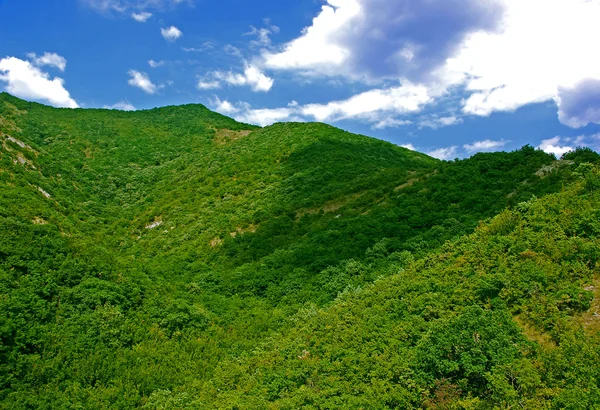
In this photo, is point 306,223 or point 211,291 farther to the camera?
point 306,223

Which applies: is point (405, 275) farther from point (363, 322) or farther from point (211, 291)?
point (211, 291)

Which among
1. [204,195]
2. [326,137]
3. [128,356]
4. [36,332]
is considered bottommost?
[128,356]

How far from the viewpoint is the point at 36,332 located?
17.5m

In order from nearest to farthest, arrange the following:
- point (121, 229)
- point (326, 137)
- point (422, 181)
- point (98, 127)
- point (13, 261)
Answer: point (13, 261)
point (422, 181)
point (121, 229)
point (326, 137)
point (98, 127)

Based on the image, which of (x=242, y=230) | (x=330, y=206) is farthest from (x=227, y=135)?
(x=330, y=206)

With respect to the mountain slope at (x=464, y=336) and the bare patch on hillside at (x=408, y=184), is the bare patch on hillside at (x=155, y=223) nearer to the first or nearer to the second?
the bare patch on hillside at (x=408, y=184)

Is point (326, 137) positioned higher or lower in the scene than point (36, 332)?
higher

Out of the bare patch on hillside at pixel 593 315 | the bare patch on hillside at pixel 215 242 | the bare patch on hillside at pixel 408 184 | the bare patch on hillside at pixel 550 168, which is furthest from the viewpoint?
the bare patch on hillside at pixel 215 242

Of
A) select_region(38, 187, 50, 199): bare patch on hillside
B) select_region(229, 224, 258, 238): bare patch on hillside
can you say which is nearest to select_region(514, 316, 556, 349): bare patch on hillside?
select_region(229, 224, 258, 238): bare patch on hillside

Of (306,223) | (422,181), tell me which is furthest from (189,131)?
(422,181)

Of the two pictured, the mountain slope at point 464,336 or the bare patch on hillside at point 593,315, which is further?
the bare patch on hillside at point 593,315

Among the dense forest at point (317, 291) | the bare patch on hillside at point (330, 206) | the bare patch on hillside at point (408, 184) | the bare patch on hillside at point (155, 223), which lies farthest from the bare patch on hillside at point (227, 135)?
the bare patch on hillside at point (408, 184)

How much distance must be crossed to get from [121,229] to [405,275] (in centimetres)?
2983

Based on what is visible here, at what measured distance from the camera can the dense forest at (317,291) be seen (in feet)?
39.1
